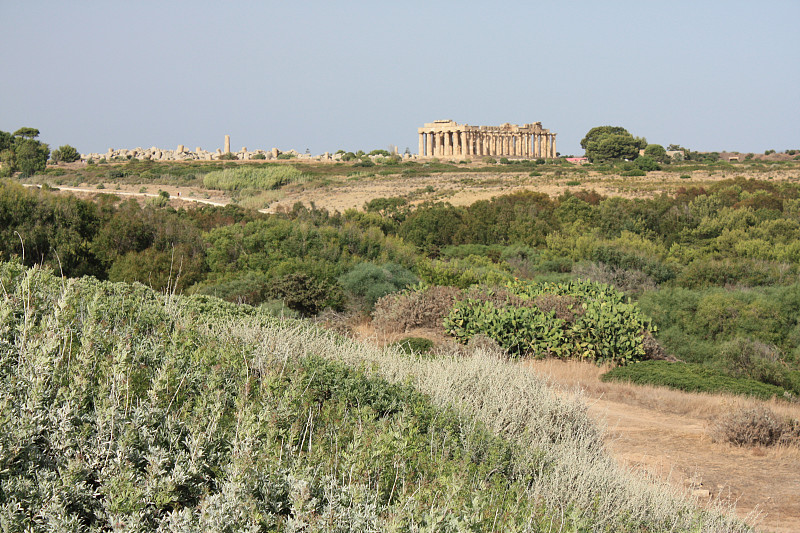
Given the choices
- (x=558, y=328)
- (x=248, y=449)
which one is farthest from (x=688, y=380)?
(x=248, y=449)

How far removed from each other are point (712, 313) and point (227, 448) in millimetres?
14325

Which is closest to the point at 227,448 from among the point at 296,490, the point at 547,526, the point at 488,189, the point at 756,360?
the point at 296,490

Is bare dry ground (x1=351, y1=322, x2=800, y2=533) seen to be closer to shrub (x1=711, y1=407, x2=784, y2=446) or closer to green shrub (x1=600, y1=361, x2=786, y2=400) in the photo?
shrub (x1=711, y1=407, x2=784, y2=446)

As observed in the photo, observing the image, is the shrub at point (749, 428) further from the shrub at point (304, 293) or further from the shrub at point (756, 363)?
the shrub at point (304, 293)

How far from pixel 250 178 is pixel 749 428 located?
46502 millimetres

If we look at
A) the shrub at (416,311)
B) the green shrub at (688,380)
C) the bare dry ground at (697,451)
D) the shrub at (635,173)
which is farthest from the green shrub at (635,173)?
the bare dry ground at (697,451)

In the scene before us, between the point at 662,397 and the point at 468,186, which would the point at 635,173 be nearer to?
the point at 468,186

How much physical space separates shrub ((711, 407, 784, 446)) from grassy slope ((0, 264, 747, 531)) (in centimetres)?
246

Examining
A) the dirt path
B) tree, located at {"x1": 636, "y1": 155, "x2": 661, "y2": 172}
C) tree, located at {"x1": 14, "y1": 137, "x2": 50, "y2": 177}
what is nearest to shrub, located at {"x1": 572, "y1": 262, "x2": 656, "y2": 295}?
the dirt path

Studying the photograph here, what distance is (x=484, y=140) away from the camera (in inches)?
3711

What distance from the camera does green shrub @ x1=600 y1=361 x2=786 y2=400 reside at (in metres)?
9.63

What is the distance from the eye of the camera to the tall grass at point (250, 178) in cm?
4772

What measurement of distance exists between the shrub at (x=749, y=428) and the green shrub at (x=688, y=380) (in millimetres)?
2328

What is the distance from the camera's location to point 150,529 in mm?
2689
